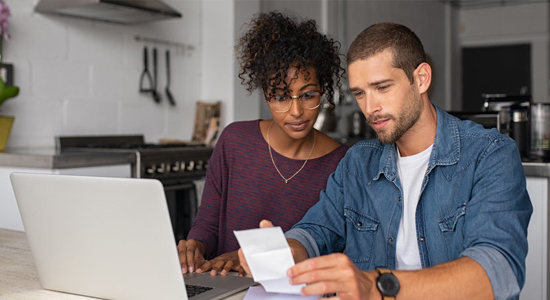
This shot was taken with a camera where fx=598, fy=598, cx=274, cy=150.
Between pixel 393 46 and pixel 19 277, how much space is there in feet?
3.20

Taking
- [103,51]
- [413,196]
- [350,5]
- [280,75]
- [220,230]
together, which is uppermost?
[350,5]

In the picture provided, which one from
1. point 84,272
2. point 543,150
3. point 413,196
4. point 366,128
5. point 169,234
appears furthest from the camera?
point 366,128

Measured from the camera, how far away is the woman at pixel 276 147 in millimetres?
1731

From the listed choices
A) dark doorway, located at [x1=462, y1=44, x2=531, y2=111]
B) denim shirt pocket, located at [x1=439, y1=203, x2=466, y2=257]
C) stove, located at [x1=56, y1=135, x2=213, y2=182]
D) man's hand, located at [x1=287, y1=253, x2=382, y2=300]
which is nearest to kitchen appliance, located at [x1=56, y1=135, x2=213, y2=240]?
stove, located at [x1=56, y1=135, x2=213, y2=182]

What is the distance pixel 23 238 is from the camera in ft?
5.53

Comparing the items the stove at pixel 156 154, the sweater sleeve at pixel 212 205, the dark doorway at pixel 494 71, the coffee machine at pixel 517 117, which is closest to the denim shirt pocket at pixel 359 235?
the sweater sleeve at pixel 212 205

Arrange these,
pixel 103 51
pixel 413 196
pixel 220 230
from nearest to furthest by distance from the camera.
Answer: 1. pixel 413 196
2. pixel 220 230
3. pixel 103 51

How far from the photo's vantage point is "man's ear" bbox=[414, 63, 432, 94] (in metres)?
1.43

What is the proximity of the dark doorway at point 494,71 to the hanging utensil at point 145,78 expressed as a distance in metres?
5.79

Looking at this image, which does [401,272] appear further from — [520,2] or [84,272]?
[520,2]

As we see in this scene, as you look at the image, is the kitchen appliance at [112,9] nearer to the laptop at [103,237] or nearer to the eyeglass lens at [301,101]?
the eyeglass lens at [301,101]

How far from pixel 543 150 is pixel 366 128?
2.87m

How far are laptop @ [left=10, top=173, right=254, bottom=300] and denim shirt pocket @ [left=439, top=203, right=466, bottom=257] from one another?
0.48m

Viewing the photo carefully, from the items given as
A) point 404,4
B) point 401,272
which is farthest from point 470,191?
point 404,4
